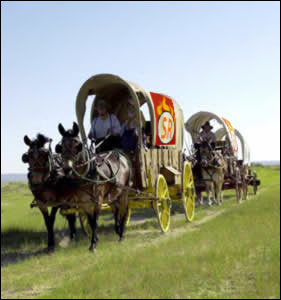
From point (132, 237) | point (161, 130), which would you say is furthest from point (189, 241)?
point (161, 130)

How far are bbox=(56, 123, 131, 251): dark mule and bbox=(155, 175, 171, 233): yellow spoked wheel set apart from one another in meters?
0.86

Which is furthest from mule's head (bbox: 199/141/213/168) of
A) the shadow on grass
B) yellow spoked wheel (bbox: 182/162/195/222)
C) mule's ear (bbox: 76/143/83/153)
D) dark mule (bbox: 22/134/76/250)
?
mule's ear (bbox: 76/143/83/153)

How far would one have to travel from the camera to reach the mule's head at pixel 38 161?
780cm

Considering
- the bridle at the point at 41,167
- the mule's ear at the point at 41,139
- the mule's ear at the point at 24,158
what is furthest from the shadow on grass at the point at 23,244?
the mule's ear at the point at 41,139

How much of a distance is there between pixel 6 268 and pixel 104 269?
7.14 ft

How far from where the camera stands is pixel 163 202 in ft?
34.1

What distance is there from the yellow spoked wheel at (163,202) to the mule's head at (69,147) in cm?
267

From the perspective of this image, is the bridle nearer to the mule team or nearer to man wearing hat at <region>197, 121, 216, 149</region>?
the mule team

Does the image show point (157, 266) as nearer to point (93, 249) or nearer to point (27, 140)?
point (93, 249)

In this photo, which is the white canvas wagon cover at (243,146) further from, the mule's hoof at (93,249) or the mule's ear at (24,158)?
the mule's ear at (24,158)

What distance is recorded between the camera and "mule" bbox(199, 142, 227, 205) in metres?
15.1

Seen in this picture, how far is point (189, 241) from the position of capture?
842 centimetres

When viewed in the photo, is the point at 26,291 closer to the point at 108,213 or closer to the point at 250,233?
the point at 250,233

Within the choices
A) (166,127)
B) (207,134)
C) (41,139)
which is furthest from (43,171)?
(207,134)
